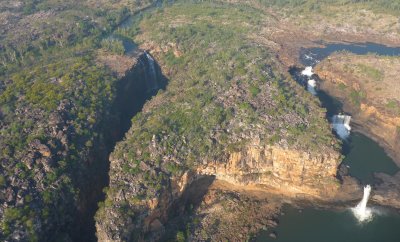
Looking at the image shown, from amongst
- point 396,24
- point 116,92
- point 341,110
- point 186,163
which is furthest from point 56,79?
point 396,24

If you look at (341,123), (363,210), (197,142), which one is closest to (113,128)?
(197,142)

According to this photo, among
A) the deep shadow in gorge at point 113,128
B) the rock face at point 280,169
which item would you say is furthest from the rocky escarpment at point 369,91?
the deep shadow in gorge at point 113,128

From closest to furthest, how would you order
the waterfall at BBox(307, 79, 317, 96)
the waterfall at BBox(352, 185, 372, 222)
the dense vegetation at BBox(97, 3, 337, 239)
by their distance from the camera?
the dense vegetation at BBox(97, 3, 337, 239) < the waterfall at BBox(352, 185, 372, 222) < the waterfall at BBox(307, 79, 317, 96)

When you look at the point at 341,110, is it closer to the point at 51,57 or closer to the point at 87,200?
the point at 87,200

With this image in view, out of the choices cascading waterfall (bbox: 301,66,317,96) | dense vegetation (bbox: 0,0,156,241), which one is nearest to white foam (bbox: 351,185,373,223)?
cascading waterfall (bbox: 301,66,317,96)

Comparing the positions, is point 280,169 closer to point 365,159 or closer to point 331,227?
point 331,227

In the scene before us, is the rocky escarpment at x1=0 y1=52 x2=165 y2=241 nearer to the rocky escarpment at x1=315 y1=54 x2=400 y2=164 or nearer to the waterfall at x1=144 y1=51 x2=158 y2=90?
the waterfall at x1=144 y1=51 x2=158 y2=90
